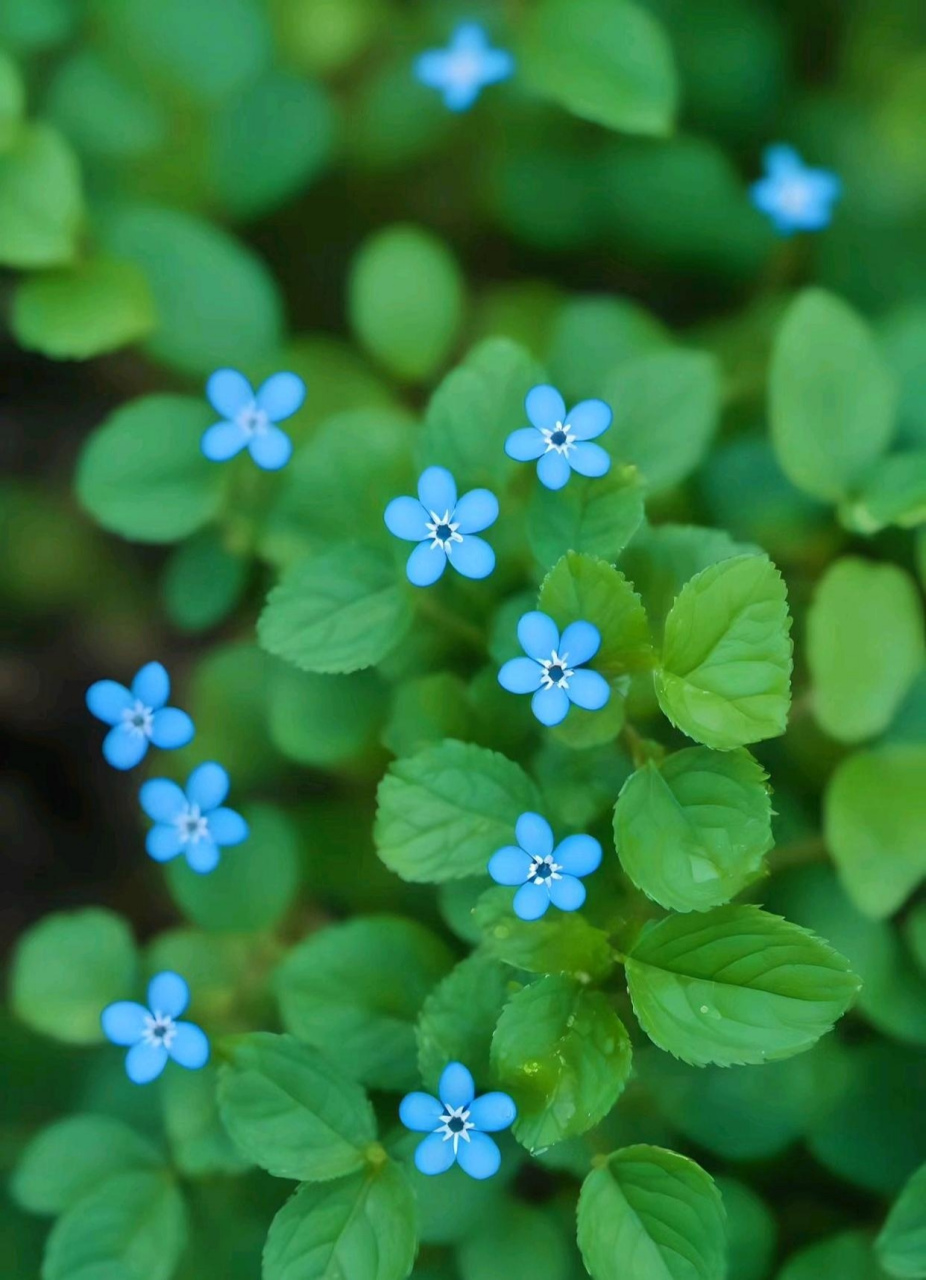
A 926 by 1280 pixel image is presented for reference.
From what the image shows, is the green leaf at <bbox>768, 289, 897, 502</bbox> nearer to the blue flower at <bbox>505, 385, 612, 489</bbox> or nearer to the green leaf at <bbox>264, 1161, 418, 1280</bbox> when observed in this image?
the blue flower at <bbox>505, 385, 612, 489</bbox>

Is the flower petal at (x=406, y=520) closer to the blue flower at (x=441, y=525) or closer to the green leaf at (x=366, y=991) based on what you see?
the blue flower at (x=441, y=525)

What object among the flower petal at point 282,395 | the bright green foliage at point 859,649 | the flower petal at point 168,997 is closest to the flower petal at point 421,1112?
the flower petal at point 168,997

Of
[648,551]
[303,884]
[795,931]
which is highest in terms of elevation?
[648,551]

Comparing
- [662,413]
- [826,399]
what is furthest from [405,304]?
[826,399]

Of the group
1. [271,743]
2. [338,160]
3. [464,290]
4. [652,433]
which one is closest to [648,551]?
[652,433]

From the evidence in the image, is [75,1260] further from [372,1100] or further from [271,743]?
[271,743]

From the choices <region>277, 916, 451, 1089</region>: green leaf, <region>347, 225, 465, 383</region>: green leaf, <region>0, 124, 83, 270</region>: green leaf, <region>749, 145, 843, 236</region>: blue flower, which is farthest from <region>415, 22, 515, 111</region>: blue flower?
<region>277, 916, 451, 1089</region>: green leaf

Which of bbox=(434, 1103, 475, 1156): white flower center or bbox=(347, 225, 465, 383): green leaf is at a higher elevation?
bbox=(347, 225, 465, 383): green leaf
